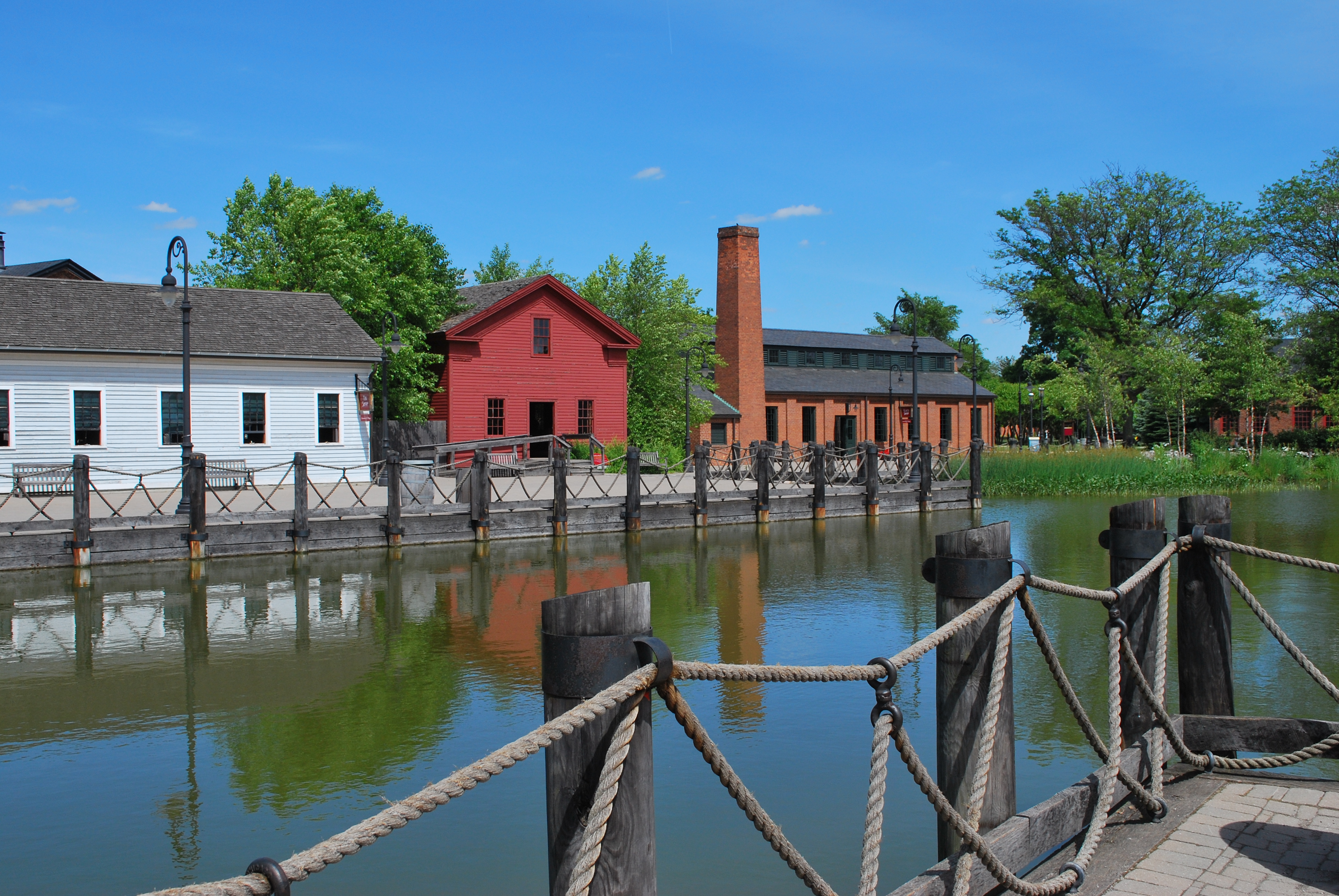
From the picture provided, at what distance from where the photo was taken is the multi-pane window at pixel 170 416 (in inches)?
1137

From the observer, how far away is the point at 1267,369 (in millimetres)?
44125

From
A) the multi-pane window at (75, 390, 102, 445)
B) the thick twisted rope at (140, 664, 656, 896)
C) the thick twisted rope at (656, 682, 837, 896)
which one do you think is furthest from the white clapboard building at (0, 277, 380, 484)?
the thick twisted rope at (140, 664, 656, 896)

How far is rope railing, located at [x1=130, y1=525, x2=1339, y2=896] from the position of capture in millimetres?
2102

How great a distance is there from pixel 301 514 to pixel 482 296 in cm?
2384

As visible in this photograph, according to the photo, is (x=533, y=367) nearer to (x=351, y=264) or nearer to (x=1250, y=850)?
(x=351, y=264)

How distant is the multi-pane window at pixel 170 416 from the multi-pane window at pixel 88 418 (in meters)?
1.50

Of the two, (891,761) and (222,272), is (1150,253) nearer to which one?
(222,272)

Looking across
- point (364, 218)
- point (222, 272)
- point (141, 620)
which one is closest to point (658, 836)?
point (141, 620)

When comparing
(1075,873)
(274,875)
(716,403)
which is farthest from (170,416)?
(274,875)

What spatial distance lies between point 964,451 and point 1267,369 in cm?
2120

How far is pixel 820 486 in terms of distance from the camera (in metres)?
25.3

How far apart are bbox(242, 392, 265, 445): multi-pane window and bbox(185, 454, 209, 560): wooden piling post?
14.0 metres

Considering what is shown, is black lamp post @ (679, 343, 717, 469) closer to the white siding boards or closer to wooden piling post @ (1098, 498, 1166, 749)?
the white siding boards

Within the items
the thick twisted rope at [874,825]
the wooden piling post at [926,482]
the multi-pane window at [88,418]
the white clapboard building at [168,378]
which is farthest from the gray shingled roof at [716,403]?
the thick twisted rope at [874,825]
